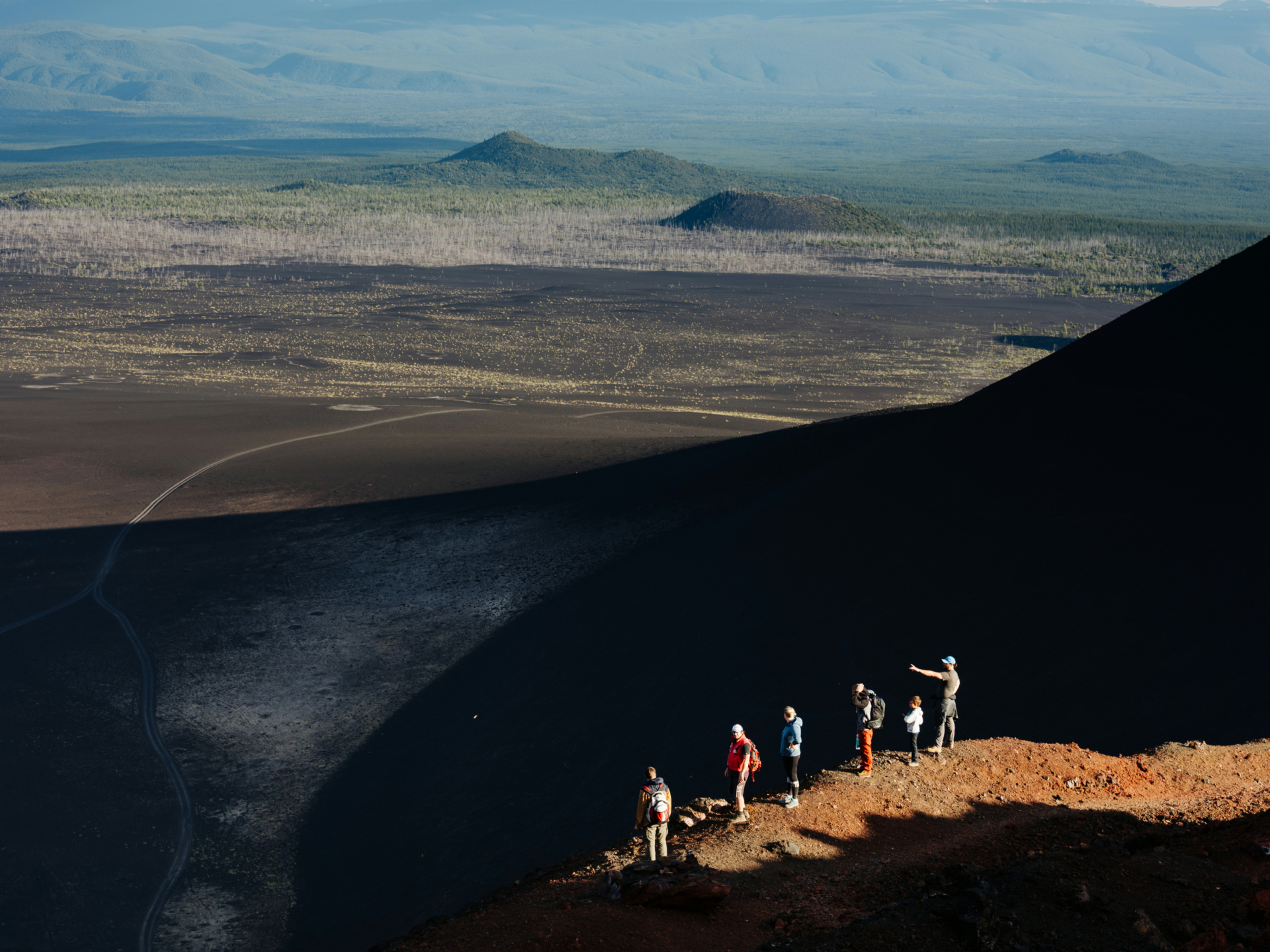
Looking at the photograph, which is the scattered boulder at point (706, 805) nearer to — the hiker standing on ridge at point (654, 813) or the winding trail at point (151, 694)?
the hiker standing on ridge at point (654, 813)

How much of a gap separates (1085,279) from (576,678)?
289 ft

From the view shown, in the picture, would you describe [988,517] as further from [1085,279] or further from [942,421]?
[1085,279]

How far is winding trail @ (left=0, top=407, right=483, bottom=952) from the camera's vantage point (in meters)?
16.6

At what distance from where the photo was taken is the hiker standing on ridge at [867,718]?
538 inches

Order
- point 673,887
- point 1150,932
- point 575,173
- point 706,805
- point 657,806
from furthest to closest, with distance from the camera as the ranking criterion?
point 575,173, point 706,805, point 657,806, point 673,887, point 1150,932

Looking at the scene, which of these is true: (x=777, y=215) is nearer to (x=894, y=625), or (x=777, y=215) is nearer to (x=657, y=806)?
(x=894, y=625)

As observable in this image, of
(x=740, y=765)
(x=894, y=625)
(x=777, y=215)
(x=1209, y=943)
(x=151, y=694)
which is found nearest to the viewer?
(x=1209, y=943)

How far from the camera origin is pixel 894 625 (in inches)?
814

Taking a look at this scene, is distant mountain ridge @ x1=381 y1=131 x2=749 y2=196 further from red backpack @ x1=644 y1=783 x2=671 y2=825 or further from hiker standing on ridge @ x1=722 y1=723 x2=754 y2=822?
red backpack @ x1=644 y1=783 x2=671 y2=825

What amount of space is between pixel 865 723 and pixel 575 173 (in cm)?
18390

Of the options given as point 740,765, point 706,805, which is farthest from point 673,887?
point 706,805

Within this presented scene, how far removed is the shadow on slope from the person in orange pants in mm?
2904

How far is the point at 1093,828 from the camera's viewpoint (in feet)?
40.4

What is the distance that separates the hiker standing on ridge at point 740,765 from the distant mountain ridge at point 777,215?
381 ft
